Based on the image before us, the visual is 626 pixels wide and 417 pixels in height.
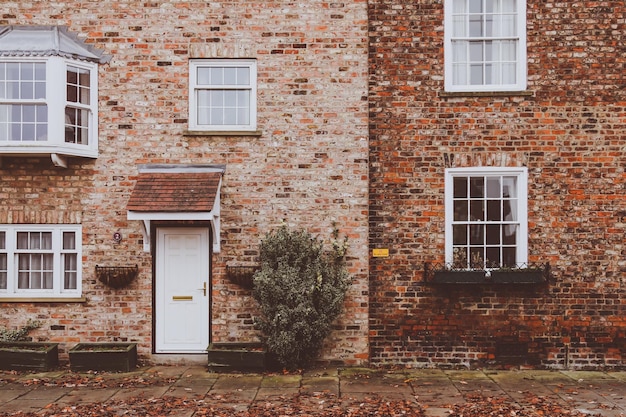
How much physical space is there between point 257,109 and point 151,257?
3.05 m

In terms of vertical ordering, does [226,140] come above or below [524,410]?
above

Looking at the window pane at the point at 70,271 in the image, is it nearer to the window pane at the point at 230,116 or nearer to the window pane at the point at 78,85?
the window pane at the point at 78,85

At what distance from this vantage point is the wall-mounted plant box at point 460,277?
974 cm

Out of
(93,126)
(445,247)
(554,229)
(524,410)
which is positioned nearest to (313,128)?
(445,247)

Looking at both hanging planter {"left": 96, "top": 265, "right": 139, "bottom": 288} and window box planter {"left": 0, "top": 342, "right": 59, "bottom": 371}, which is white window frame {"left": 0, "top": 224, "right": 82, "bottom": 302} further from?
window box planter {"left": 0, "top": 342, "right": 59, "bottom": 371}

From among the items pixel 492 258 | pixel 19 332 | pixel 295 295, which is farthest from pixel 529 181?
pixel 19 332

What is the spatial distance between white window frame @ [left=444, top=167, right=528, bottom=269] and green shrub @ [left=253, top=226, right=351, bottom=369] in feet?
6.10

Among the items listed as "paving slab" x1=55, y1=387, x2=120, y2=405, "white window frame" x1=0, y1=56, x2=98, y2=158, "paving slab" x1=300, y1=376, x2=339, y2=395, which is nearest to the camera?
"paving slab" x1=55, y1=387, x2=120, y2=405

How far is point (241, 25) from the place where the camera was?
33.4 feet

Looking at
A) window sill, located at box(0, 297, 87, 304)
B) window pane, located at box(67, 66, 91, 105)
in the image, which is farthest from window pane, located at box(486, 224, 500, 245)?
window pane, located at box(67, 66, 91, 105)

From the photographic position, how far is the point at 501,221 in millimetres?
10039

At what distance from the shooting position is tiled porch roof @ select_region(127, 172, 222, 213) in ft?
30.6

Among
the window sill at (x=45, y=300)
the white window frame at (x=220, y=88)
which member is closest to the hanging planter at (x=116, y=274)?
the window sill at (x=45, y=300)

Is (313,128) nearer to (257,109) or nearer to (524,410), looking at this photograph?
(257,109)
